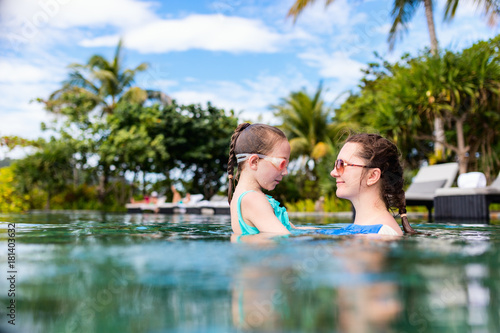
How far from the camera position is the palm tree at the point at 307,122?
23462 millimetres

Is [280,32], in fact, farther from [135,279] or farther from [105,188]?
[135,279]

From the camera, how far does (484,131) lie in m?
16.5

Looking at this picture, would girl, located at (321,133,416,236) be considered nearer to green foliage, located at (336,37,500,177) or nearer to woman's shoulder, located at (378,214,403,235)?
woman's shoulder, located at (378,214,403,235)

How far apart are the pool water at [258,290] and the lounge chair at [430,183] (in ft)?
25.4

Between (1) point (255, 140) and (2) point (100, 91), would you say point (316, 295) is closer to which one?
(1) point (255, 140)

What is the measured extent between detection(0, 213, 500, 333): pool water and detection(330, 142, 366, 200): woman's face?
0.83m

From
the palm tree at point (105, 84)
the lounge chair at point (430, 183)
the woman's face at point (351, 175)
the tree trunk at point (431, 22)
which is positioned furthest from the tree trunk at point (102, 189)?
the woman's face at point (351, 175)

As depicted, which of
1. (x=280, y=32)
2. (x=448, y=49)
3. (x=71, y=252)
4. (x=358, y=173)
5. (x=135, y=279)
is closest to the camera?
(x=135, y=279)

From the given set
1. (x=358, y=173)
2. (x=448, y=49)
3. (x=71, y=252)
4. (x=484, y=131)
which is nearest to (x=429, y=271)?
(x=358, y=173)

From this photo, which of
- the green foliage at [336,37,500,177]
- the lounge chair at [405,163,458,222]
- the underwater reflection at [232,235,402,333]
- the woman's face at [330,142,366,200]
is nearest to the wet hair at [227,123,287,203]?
the woman's face at [330,142,366,200]

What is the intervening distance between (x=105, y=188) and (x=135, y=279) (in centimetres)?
2571

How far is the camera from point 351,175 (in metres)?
3.15

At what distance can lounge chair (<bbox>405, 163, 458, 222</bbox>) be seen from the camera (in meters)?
9.64

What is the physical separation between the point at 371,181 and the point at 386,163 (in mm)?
213
